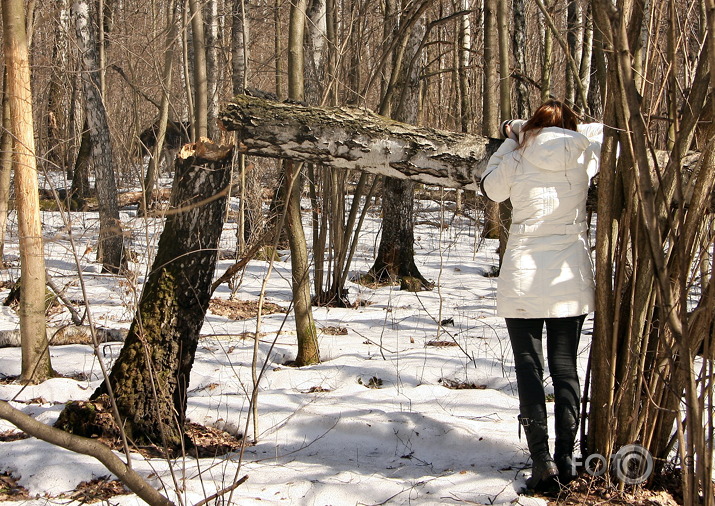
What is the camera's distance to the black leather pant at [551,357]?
279 centimetres

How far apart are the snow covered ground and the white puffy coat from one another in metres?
0.82

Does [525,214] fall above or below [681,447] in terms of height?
above

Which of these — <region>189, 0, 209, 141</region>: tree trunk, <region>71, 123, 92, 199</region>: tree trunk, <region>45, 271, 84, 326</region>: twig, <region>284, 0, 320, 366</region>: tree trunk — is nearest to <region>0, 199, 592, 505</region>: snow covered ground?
<region>45, 271, 84, 326</region>: twig

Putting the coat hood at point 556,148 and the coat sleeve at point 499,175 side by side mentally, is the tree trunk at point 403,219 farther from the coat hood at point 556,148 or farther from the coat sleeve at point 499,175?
the coat hood at point 556,148

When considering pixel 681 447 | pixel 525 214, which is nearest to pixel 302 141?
pixel 525 214

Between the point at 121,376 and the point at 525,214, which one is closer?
the point at 525,214

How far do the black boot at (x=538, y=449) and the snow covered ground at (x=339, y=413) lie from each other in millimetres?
78

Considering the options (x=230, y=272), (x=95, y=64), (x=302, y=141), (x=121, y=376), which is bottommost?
(x=121, y=376)

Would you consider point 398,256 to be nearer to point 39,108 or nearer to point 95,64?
point 95,64

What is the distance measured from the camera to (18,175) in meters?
4.13

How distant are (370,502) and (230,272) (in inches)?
50.0

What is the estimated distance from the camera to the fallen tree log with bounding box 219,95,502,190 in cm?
308

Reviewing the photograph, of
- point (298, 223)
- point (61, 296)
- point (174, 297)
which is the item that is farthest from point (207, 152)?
point (61, 296)

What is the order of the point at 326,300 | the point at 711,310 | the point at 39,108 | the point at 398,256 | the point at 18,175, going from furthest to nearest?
1. the point at 39,108
2. the point at 398,256
3. the point at 326,300
4. the point at 18,175
5. the point at 711,310
